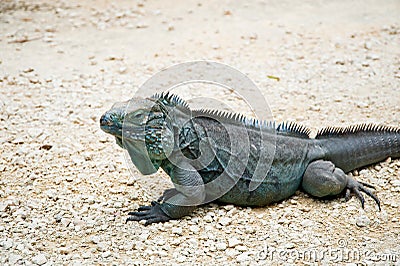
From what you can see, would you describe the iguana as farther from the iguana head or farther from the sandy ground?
the sandy ground

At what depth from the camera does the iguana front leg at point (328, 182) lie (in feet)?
20.2

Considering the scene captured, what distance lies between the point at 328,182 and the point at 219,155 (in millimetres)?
1406

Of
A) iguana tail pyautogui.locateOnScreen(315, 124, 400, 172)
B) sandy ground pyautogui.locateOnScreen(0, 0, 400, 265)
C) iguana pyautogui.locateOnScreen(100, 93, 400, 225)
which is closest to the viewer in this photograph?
sandy ground pyautogui.locateOnScreen(0, 0, 400, 265)

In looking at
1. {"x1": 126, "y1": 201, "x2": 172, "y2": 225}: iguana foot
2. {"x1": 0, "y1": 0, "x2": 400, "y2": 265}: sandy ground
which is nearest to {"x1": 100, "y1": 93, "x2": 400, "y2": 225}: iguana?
{"x1": 126, "y1": 201, "x2": 172, "y2": 225}: iguana foot

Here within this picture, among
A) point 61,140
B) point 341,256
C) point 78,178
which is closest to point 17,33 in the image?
point 61,140

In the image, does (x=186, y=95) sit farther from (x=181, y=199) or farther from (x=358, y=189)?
(x=358, y=189)

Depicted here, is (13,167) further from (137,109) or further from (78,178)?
(137,109)

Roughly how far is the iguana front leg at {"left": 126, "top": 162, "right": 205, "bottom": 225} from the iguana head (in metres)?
0.30

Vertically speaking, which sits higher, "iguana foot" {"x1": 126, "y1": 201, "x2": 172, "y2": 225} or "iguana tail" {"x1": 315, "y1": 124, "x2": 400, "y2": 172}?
"iguana tail" {"x1": 315, "y1": 124, "x2": 400, "y2": 172}

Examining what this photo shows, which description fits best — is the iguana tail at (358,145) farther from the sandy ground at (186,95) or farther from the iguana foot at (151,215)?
the iguana foot at (151,215)

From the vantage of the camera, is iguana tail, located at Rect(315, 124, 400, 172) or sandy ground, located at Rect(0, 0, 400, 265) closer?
sandy ground, located at Rect(0, 0, 400, 265)

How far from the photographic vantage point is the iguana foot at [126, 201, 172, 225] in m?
5.86

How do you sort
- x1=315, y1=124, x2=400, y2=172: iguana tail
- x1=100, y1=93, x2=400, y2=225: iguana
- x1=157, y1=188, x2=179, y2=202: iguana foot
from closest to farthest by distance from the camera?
x1=100, y1=93, x2=400, y2=225: iguana → x1=157, y1=188, x2=179, y2=202: iguana foot → x1=315, y1=124, x2=400, y2=172: iguana tail

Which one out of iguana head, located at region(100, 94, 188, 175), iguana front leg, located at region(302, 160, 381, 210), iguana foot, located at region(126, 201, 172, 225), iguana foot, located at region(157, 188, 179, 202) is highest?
iguana head, located at region(100, 94, 188, 175)
